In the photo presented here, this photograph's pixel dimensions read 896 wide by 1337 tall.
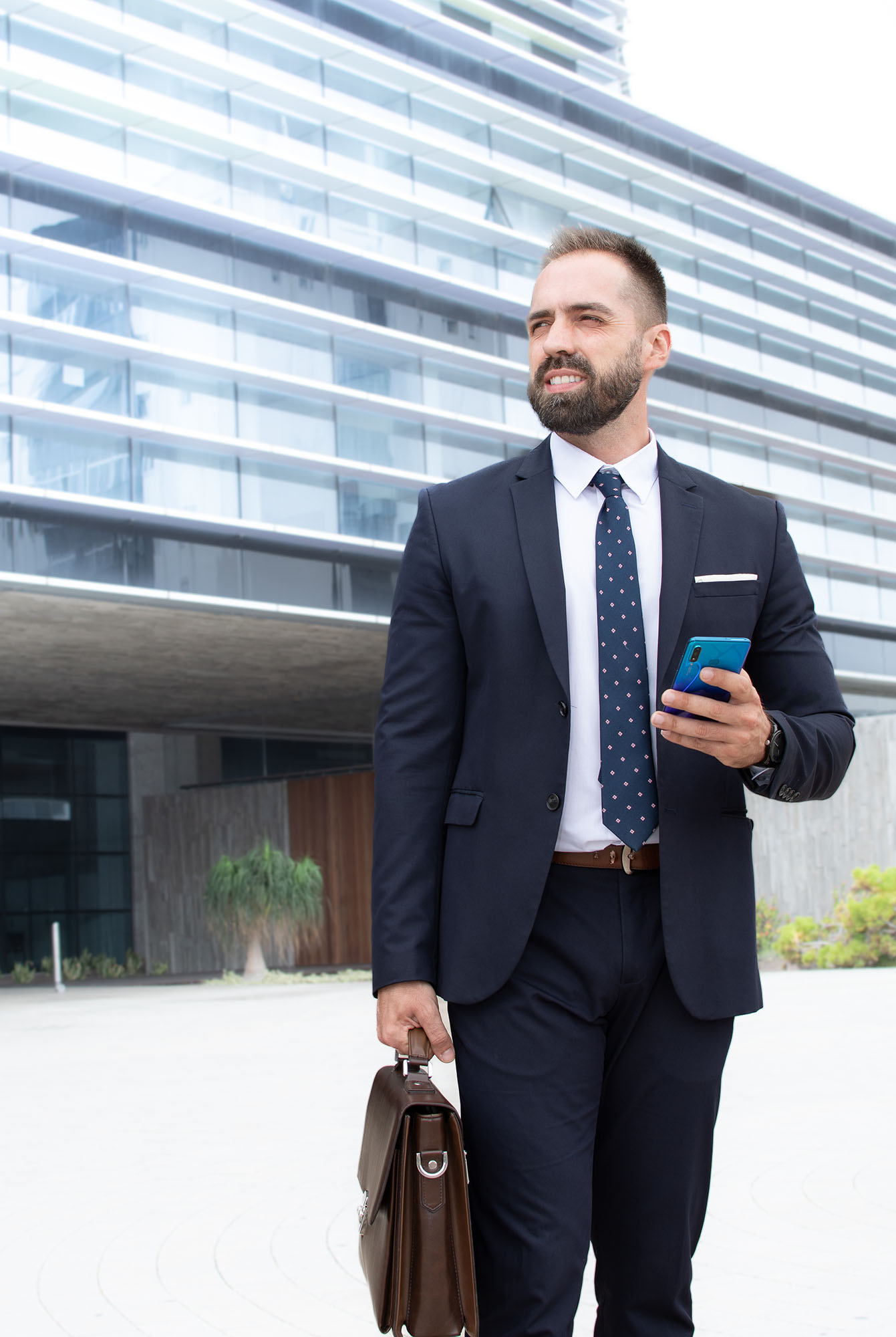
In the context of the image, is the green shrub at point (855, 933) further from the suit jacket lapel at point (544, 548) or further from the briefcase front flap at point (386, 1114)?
the briefcase front flap at point (386, 1114)

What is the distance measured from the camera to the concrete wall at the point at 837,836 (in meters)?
22.7

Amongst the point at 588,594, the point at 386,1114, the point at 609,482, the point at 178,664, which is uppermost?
the point at 178,664

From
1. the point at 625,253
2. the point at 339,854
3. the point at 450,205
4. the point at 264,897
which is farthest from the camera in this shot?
the point at 339,854

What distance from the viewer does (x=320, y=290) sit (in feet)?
81.3

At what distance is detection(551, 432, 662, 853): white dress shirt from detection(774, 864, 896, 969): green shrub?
18985 mm

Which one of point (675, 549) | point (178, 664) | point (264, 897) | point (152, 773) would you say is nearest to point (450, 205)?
point (178, 664)

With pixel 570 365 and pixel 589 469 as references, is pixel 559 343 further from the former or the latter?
pixel 589 469

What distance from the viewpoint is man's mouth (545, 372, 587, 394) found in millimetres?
2479

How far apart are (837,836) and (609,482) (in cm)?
2175

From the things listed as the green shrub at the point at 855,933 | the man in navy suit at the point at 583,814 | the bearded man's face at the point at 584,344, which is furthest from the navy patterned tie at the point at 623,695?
the green shrub at the point at 855,933

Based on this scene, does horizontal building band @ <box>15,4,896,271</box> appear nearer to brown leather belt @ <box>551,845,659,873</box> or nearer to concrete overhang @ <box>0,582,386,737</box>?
concrete overhang @ <box>0,582,386,737</box>

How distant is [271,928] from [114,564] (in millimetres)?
6465

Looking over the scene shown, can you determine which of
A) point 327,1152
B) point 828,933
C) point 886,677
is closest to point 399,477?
point 828,933

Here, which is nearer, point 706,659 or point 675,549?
point 706,659
